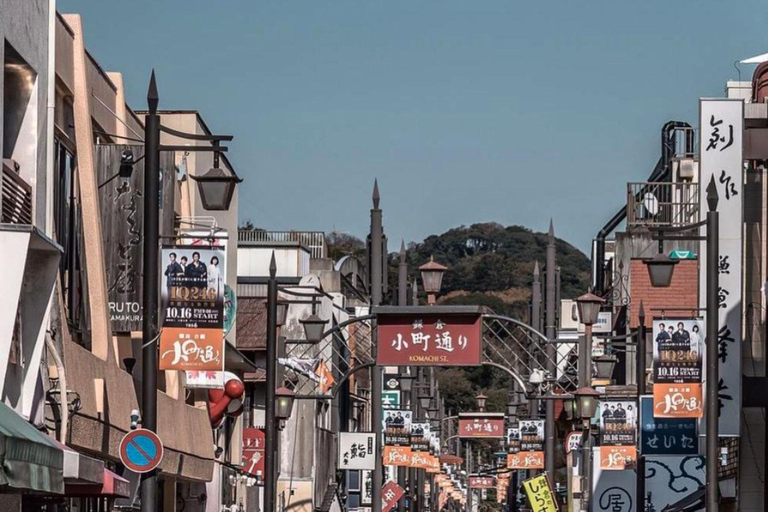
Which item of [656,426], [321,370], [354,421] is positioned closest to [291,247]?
[354,421]

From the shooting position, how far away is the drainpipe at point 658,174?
6806 cm

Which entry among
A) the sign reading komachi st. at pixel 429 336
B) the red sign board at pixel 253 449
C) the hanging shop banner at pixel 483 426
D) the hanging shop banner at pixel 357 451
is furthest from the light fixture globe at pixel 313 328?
the hanging shop banner at pixel 483 426

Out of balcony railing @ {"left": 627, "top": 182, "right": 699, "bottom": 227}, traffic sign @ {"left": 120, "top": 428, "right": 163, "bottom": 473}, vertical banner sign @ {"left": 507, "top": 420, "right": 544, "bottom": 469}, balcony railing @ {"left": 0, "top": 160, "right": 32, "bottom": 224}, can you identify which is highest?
balcony railing @ {"left": 627, "top": 182, "right": 699, "bottom": 227}

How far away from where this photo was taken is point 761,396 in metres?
32.4

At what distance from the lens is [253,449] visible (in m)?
47.5

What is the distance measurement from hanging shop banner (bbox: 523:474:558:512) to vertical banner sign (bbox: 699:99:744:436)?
14.3m

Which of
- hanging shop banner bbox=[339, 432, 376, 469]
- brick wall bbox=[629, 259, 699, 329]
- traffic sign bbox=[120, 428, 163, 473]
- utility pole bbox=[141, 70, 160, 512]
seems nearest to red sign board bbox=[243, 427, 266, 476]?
hanging shop banner bbox=[339, 432, 376, 469]

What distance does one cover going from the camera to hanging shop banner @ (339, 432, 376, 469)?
42.9 metres

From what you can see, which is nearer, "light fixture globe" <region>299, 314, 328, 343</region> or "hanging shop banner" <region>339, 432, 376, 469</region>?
"light fixture globe" <region>299, 314, 328, 343</region>

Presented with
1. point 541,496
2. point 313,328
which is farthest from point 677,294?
point 313,328

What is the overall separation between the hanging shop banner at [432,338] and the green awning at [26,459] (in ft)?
66.8

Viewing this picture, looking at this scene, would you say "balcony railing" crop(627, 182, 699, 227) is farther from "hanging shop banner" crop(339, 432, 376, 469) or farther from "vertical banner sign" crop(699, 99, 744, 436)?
"vertical banner sign" crop(699, 99, 744, 436)

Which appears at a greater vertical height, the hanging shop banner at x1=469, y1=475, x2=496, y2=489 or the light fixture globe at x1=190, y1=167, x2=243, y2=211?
the light fixture globe at x1=190, y1=167, x2=243, y2=211

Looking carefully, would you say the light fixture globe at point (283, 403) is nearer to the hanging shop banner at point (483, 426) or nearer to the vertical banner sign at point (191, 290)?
the vertical banner sign at point (191, 290)
